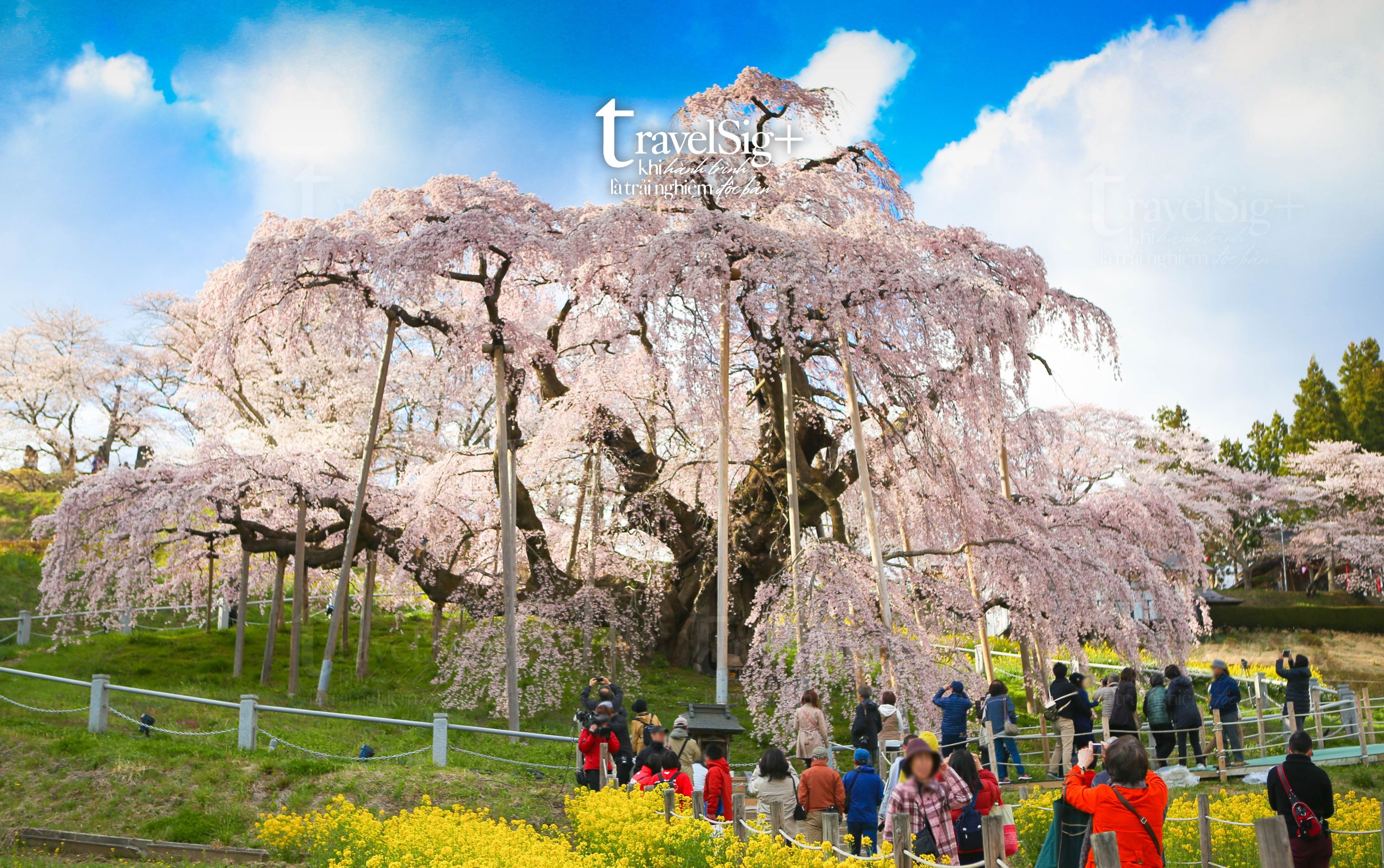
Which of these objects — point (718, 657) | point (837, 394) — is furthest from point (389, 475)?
point (718, 657)

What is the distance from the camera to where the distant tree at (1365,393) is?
4384 cm

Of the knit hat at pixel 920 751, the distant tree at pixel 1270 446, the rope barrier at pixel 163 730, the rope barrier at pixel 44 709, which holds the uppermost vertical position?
the distant tree at pixel 1270 446

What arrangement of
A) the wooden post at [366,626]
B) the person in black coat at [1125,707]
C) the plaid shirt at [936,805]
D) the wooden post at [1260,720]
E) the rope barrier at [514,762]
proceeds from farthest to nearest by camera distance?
the wooden post at [366,626]
the wooden post at [1260,720]
the rope barrier at [514,762]
the person in black coat at [1125,707]
the plaid shirt at [936,805]

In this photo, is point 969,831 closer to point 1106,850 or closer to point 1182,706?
point 1106,850

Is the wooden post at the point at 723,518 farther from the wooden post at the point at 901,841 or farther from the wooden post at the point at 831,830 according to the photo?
the wooden post at the point at 901,841

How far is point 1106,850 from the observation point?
4379mm

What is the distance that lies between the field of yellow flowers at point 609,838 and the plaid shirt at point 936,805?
0.61 meters

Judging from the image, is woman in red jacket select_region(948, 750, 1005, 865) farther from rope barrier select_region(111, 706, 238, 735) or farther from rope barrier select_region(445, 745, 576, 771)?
rope barrier select_region(111, 706, 238, 735)

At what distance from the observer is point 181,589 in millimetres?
24219

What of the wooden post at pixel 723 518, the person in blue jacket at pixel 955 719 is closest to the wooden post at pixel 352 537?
the wooden post at pixel 723 518

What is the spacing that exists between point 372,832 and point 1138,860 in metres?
6.78

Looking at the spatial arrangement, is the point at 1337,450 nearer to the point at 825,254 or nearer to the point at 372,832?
the point at 825,254

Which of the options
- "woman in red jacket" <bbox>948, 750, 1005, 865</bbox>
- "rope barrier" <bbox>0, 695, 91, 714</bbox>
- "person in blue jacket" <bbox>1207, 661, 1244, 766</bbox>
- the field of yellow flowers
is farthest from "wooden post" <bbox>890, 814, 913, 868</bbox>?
"rope barrier" <bbox>0, 695, 91, 714</bbox>

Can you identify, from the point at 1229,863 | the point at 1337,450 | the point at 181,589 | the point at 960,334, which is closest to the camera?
the point at 1229,863
